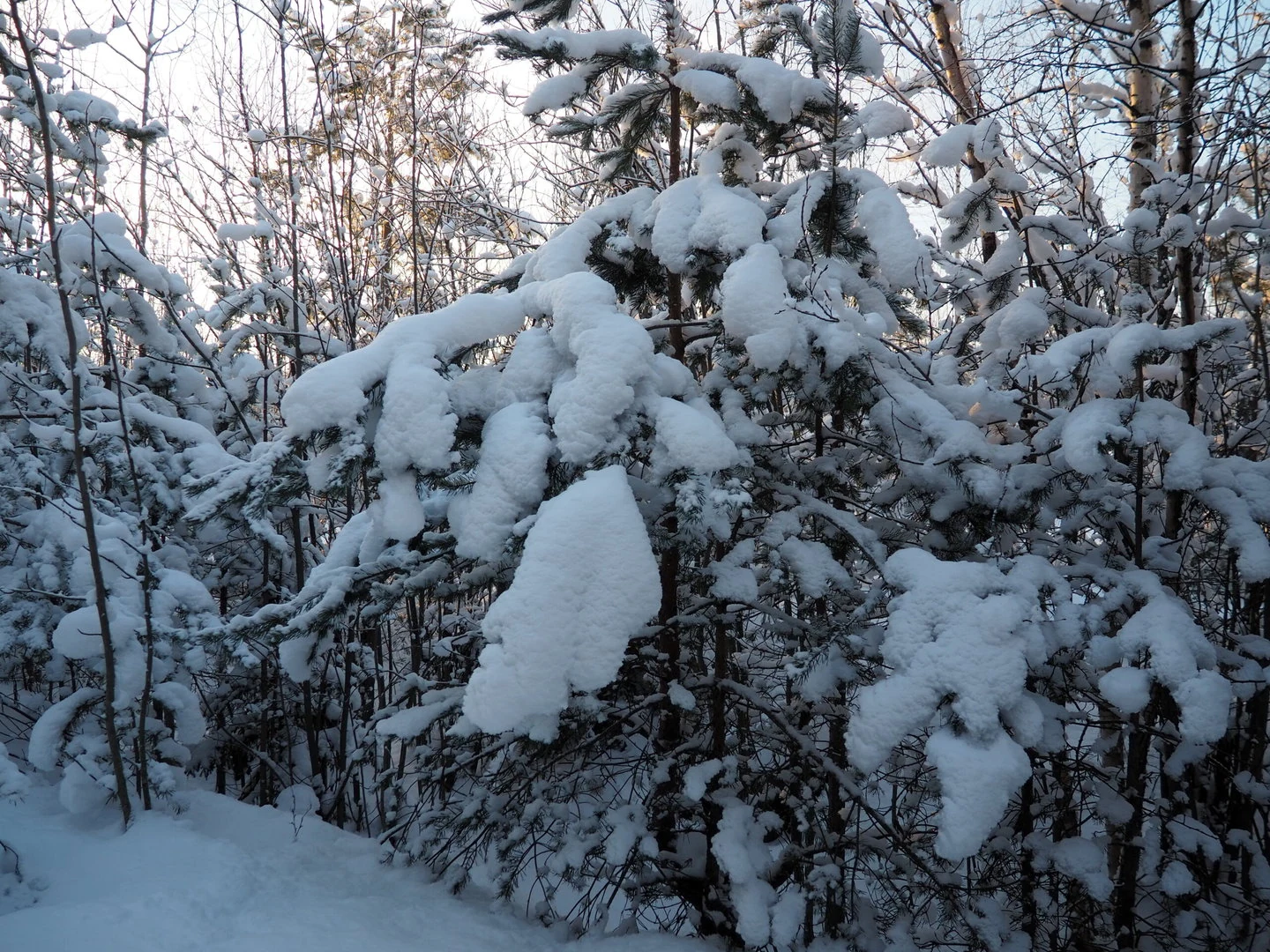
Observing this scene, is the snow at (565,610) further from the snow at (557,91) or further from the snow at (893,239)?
the snow at (557,91)

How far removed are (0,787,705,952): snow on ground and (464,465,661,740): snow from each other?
5.25 ft

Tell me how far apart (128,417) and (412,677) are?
2186 mm

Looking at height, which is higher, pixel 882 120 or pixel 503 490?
pixel 882 120

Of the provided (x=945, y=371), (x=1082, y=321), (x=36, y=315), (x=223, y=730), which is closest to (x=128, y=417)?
(x=36, y=315)

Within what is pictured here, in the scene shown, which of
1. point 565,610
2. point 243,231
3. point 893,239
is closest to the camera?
point 565,610

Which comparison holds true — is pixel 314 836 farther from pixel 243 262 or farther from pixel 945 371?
pixel 243 262

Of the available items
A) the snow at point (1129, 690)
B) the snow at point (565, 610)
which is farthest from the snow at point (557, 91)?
the snow at point (1129, 690)

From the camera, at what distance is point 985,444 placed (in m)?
2.81

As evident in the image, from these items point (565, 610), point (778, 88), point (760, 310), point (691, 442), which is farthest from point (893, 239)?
point (565, 610)

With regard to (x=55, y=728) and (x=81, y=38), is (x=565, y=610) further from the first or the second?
(x=81, y=38)

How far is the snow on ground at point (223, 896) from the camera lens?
2805 millimetres

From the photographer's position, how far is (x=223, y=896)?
10.2ft

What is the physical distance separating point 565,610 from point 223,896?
7.54 feet

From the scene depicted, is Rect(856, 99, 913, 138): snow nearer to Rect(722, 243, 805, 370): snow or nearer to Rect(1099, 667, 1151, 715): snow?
Rect(722, 243, 805, 370): snow
